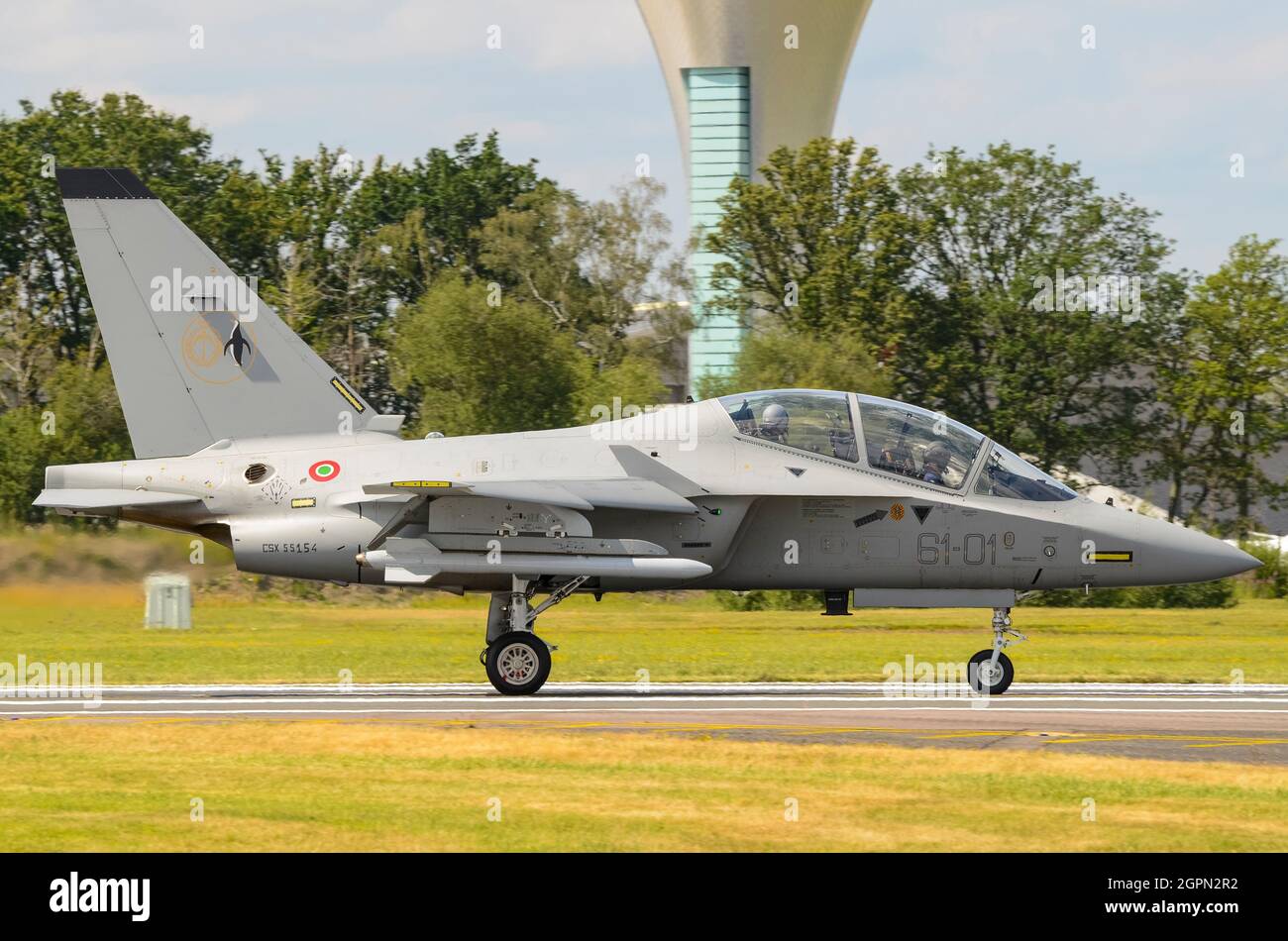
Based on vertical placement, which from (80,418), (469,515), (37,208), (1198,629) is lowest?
(1198,629)

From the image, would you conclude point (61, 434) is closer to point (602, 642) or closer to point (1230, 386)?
point (602, 642)

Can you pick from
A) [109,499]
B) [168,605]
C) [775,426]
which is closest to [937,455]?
[775,426]

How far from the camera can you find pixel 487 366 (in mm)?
51781

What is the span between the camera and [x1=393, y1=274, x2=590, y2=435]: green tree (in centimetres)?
5097

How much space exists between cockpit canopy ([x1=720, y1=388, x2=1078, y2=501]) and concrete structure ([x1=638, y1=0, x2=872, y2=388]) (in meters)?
71.1

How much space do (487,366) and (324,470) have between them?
33.0m

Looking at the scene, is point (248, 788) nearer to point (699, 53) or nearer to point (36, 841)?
point (36, 841)

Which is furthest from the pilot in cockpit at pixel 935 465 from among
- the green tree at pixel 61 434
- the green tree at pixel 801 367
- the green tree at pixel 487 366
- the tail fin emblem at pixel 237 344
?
the green tree at pixel 487 366

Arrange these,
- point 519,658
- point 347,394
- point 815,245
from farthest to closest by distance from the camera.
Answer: point 815,245
point 347,394
point 519,658

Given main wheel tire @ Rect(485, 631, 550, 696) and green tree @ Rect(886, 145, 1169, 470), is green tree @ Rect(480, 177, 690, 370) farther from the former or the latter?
A: main wheel tire @ Rect(485, 631, 550, 696)

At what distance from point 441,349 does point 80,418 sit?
1098 cm

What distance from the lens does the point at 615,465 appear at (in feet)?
62.1

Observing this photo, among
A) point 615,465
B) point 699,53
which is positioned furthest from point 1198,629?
point 699,53

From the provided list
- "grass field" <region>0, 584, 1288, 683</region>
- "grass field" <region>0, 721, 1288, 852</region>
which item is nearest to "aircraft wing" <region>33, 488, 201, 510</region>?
"grass field" <region>0, 584, 1288, 683</region>
